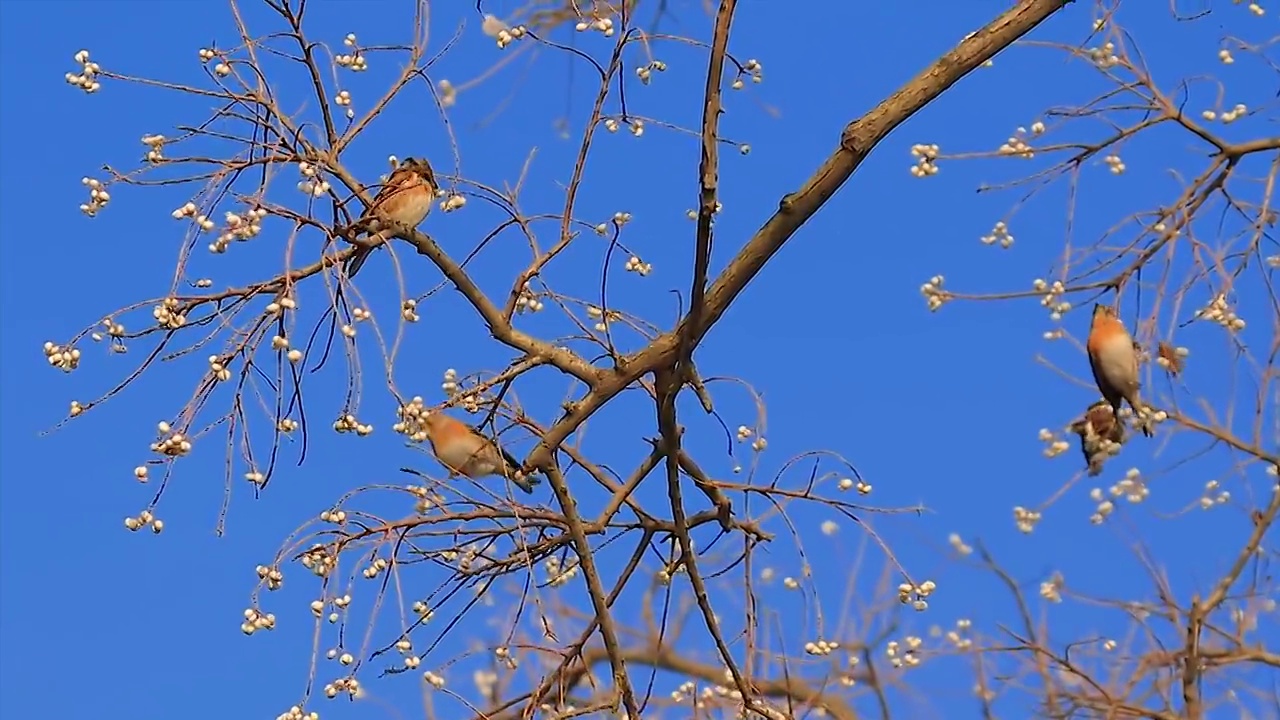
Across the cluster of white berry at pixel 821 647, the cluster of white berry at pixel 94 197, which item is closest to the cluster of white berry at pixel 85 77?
the cluster of white berry at pixel 94 197

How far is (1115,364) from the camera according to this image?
4.48 metres

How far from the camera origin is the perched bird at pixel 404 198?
3533mm

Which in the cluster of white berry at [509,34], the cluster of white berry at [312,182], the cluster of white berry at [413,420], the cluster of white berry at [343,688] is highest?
the cluster of white berry at [509,34]

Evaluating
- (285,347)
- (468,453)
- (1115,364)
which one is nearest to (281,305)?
(285,347)

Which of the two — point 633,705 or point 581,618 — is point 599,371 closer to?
point 633,705

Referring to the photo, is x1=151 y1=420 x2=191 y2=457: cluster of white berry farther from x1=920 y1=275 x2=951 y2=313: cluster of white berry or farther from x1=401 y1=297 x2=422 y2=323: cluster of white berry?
x1=920 y1=275 x2=951 y2=313: cluster of white berry

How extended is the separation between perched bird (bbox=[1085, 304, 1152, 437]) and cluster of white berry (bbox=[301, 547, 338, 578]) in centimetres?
244

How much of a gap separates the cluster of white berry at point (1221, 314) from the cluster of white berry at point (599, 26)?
1.90 metres

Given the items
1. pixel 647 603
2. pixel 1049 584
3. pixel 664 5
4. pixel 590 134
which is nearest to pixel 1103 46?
pixel 664 5

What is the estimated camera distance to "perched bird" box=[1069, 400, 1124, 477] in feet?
15.5

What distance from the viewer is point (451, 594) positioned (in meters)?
3.75

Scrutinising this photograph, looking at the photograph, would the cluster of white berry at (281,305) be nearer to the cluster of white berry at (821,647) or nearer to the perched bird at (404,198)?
the perched bird at (404,198)

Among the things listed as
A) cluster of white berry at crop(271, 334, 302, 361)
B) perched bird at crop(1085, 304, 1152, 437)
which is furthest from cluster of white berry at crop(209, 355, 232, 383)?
perched bird at crop(1085, 304, 1152, 437)

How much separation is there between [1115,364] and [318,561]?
2501 millimetres
